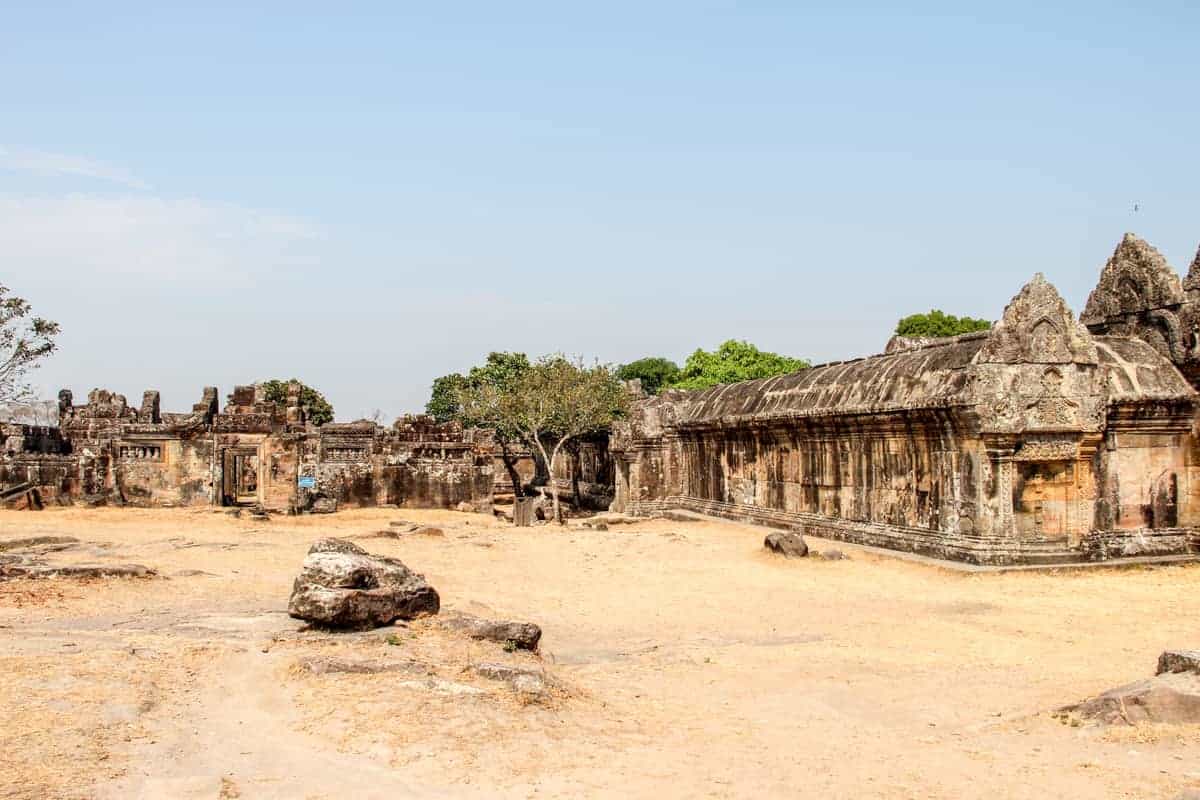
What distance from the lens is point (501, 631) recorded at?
7949 millimetres

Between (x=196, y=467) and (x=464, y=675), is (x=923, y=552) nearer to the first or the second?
(x=464, y=675)

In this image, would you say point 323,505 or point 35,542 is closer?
point 35,542

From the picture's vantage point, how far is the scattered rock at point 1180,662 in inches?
241

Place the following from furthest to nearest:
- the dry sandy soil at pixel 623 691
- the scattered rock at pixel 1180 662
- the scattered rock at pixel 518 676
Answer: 1. the scattered rock at pixel 518 676
2. the scattered rock at pixel 1180 662
3. the dry sandy soil at pixel 623 691

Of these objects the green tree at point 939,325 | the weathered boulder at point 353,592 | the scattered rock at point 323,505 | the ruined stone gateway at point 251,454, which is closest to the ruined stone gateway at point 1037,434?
the weathered boulder at point 353,592

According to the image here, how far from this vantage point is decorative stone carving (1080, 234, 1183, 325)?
13.9 m

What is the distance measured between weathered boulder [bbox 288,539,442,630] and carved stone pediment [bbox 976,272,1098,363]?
7454 mm

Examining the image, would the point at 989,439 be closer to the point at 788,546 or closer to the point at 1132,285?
the point at 788,546

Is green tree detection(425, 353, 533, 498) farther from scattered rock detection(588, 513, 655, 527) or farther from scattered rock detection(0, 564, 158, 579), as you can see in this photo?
scattered rock detection(0, 564, 158, 579)

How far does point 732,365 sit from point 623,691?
39520mm

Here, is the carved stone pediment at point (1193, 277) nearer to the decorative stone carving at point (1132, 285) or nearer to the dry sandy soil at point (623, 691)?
the decorative stone carving at point (1132, 285)

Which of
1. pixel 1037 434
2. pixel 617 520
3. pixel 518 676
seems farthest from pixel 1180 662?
pixel 617 520

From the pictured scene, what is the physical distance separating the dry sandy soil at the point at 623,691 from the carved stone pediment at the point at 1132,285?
3827 millimetres

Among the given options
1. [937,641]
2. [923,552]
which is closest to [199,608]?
[937,641]
